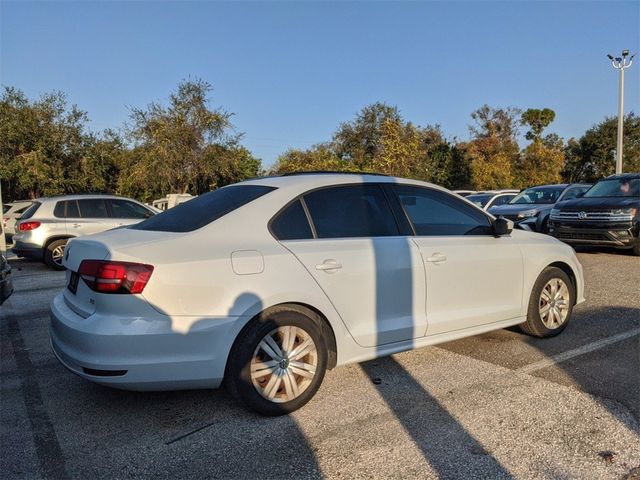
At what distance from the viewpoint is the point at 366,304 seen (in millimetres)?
3963

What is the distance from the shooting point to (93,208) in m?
11.5

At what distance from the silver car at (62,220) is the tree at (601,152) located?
1654 inches

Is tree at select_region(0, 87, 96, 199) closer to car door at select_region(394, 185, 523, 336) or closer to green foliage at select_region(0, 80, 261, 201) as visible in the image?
green foliage at select_region(0, 80, 261, 201)

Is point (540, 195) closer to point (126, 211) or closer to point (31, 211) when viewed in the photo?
point (126, 211)

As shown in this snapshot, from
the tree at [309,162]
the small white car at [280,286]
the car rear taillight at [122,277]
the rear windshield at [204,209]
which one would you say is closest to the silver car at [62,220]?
the rear windshield at [204,209]

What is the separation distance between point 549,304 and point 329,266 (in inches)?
106

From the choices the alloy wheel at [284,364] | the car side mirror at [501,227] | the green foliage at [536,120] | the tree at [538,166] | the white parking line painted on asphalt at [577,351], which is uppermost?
the green foliage at [536,120]

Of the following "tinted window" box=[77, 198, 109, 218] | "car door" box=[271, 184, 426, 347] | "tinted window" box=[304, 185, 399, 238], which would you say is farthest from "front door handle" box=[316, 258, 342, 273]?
"tinted window" box=[77, 198, 109, 218]

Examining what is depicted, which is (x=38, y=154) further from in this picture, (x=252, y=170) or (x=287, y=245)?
(x=287, y=245)

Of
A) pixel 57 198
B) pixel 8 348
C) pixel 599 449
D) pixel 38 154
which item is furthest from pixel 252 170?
pixel 599 449

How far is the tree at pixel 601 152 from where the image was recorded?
4394 cm

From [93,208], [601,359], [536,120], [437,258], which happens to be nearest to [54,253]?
[93,208]

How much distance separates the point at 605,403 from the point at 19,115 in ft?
90.9

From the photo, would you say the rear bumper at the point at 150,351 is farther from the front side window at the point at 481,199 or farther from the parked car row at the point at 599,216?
the front side window at the point at 481,199
